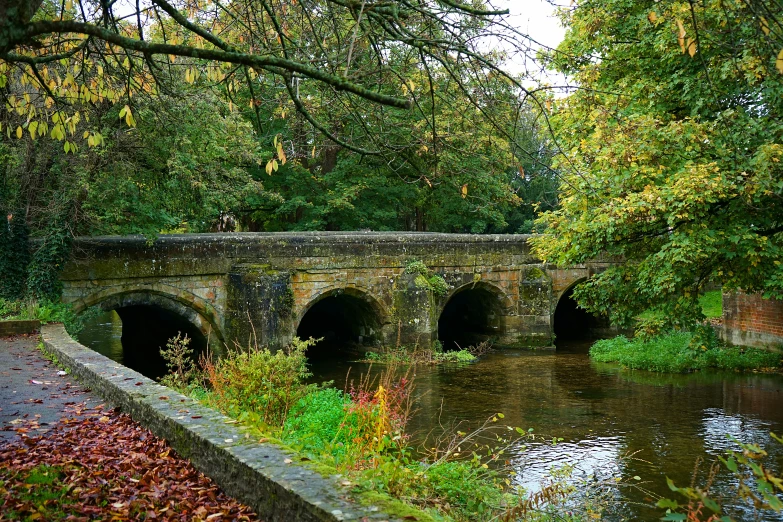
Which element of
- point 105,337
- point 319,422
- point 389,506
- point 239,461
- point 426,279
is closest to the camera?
point 389,506

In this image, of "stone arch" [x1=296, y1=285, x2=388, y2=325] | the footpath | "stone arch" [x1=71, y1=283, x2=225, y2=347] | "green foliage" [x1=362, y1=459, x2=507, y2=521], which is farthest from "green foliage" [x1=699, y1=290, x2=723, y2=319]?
the footpath

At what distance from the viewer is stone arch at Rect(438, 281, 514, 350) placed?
61.5 feet

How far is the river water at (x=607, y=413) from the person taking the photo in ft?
25.6

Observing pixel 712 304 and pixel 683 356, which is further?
pixel 712 304

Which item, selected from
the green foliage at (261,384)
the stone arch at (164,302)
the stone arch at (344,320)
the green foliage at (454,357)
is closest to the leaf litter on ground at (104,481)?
the green foliage at (261,384)

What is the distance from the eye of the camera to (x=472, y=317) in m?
20.5

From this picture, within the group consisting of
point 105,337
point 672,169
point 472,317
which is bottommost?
point 105,337

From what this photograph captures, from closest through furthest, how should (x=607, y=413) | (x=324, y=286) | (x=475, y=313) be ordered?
(x=607, y=413) → (x=324, y=286) → (x=475, y=313)

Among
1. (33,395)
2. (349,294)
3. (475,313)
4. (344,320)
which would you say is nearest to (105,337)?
(344,320)

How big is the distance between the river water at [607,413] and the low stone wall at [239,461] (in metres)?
2.83

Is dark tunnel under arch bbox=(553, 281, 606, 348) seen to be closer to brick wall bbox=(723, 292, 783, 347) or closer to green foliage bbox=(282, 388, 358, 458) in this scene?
brick wall bbox=(723, 292, 783, 347)

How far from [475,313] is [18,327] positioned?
509 inches

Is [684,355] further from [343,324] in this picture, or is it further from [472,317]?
[343,324]

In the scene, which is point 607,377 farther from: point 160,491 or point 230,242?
point 160,491
